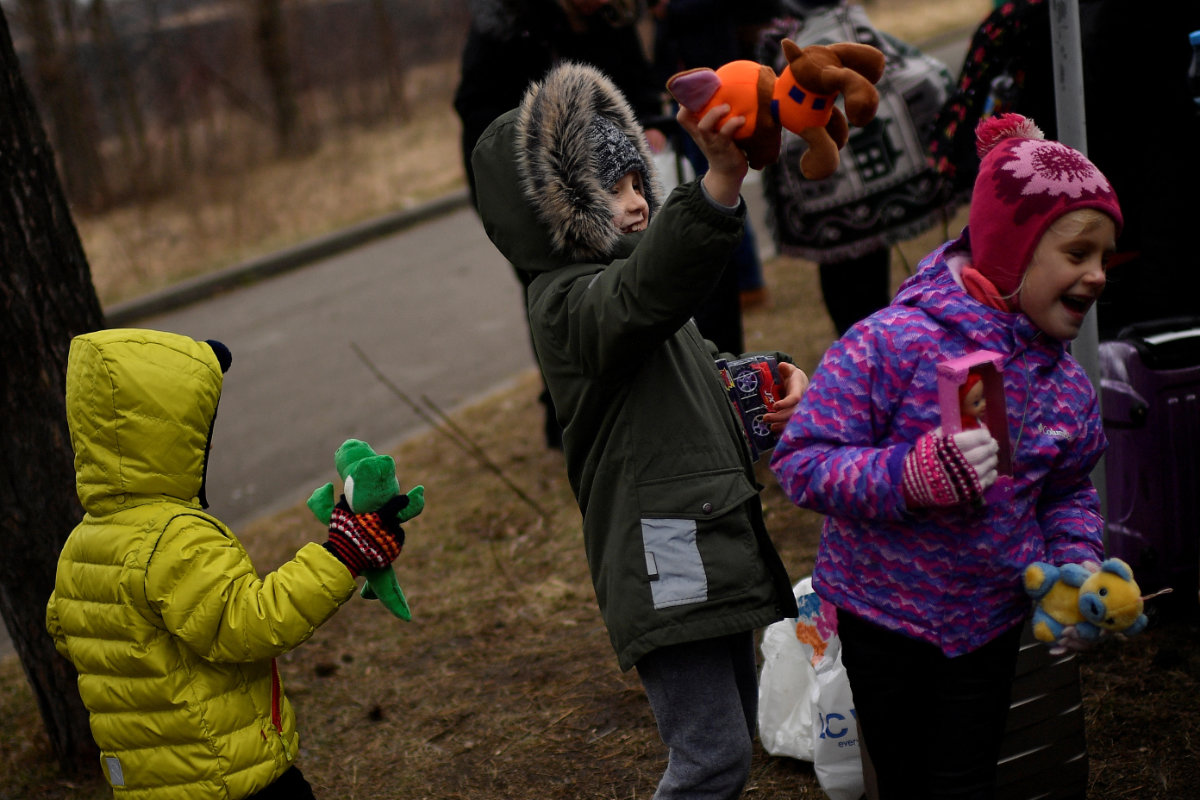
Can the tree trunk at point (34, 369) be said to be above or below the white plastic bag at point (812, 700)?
above

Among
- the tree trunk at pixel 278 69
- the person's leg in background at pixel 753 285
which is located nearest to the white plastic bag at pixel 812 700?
the person's leg in background at pixel 753 285

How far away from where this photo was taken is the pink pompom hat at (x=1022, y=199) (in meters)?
1.87

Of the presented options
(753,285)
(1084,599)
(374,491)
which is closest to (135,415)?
(374,491)

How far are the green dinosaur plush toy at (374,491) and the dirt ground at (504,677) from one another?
1024mm

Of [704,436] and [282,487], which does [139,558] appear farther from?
[282,487]

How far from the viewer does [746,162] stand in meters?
1.78

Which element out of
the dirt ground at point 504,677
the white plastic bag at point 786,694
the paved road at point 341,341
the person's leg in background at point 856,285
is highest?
the person's leg in background at point 856,285

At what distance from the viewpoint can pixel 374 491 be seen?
2.19 m

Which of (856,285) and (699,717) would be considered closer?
(699,717)

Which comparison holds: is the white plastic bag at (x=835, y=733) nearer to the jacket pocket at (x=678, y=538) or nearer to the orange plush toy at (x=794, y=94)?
the jacket pocket at (x=678, y=538)

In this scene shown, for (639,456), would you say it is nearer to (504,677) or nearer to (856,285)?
(504,677)

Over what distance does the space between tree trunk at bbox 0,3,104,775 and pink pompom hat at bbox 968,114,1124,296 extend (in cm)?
248

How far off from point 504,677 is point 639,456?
1805 mm

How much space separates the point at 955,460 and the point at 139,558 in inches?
57.1
